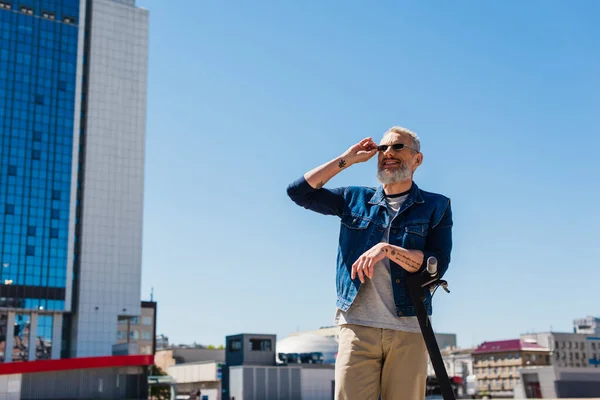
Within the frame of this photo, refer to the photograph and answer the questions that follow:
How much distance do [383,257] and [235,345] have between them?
8848cm

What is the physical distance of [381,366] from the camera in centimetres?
423

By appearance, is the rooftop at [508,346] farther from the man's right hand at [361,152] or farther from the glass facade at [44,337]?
the man's right hand at [361,152]

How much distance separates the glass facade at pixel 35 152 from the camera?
9338 cm

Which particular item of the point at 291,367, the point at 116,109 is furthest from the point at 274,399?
the point at 116,109

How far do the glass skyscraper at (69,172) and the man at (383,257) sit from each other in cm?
9482

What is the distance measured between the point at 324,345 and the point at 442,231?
4720 inches

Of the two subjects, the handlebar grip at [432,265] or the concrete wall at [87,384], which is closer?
the handlebar grip at [432,265]

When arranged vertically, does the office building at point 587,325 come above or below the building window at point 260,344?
above

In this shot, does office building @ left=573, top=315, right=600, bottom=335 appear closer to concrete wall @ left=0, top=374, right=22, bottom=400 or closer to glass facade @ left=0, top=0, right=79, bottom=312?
glass facade @ left=0, top=0, right=79, bottom=312

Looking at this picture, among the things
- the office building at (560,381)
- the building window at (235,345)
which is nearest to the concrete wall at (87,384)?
the building window at (235,345)

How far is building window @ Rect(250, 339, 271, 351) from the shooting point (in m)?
89.5

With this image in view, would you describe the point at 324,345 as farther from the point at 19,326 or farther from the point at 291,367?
the point at 19,326

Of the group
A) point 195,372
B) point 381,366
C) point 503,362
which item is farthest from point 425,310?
point 503,362

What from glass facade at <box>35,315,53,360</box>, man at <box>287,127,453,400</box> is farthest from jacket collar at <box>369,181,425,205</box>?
glass facade at <box>35,315,53,360</box>
